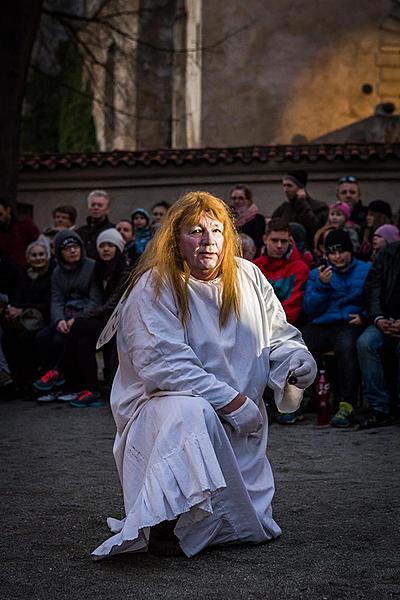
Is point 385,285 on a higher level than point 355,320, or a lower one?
higher

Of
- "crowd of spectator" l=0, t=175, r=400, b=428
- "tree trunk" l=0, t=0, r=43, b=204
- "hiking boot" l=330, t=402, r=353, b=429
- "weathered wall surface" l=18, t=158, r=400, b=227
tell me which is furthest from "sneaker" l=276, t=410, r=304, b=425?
"weathered wall surface" l=18, t=158, r=400, b=227

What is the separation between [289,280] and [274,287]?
146 millimetres

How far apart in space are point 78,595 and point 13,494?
2.12 m

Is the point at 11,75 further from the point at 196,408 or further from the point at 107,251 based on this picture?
the point at 196,408

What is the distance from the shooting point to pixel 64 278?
11.1m

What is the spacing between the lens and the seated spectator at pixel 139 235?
39.4 ft

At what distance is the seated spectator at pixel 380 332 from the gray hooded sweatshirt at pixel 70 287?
286 cm

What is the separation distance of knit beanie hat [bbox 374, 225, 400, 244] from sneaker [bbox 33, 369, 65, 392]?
3323 mm

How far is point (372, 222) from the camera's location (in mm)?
11328

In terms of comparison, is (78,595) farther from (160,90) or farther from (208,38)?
(160,90)

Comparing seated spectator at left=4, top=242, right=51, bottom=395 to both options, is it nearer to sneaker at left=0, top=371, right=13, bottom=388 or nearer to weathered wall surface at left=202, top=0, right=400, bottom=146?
sneaker at left=0, top=371, right=13, bottom=388

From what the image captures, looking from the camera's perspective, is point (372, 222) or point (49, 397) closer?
point (49, 397)

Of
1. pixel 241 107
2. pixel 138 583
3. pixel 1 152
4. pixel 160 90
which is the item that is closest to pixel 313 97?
pixel 241 107

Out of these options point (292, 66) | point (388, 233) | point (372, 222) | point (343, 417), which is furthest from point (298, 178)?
point (292, 66)
